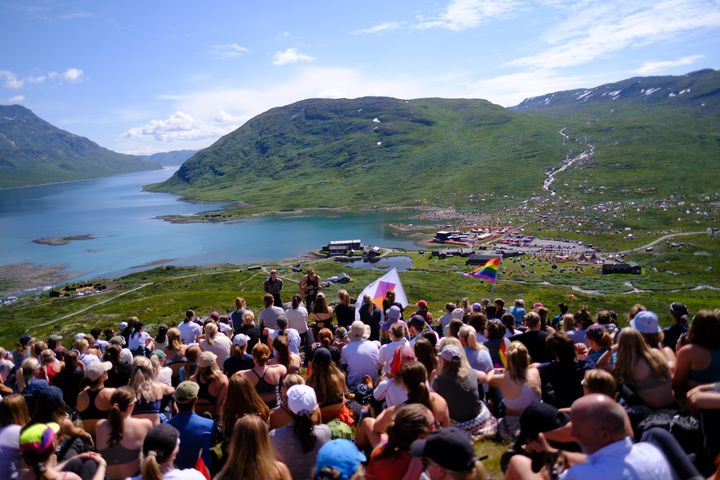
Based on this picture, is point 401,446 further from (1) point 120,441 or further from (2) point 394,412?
(1) point 120,441

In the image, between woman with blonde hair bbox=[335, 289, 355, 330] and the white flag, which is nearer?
woman with blonde hair bbox=[335, 289, 355, 330]

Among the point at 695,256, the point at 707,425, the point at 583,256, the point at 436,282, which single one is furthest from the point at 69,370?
the point at 695,256

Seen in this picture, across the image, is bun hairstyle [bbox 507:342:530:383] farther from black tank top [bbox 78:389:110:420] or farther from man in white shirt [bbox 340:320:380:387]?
black tank top [bbox 78:389:110:420]

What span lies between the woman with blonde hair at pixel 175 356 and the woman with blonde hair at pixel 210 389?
3397 millimetres

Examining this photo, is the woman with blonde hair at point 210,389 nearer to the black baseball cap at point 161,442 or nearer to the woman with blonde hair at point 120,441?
the woman with blonde hair at point 120,441

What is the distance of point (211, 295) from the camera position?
2250 inches

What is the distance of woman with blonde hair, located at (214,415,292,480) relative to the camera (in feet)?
16.2

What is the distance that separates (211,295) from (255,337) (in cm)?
4724

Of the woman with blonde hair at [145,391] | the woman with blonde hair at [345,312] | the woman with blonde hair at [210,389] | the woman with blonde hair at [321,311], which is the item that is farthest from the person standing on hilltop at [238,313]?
the woman with blonde hair at [145,391]

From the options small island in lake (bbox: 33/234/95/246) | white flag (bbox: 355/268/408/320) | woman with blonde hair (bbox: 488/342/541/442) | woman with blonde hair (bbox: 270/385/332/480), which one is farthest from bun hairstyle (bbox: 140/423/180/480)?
small island in lake (bbox: 33/234/95/246)

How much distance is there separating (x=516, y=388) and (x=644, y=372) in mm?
1826

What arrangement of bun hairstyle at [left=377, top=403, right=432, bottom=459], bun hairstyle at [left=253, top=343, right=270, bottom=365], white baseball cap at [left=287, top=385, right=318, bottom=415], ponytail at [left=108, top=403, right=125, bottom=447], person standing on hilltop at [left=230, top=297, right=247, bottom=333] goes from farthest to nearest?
1. person standing on hilltop at [left=230, top=297, right=247, bottom=333]
2. bun hairstyle at [left=253, top=343, right=270, bottom=365]
3. ponytail at [left=108, top=403, right=125, bottom=447]
4. white baseball cap at [left=287, top=385, right=318, bottom=415]
5. bun hairstyle at [left=377, top=403, right=432, bottom=459]

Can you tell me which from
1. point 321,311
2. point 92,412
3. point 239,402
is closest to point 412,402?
point 239,402

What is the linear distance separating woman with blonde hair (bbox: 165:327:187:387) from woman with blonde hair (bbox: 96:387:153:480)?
498cm
